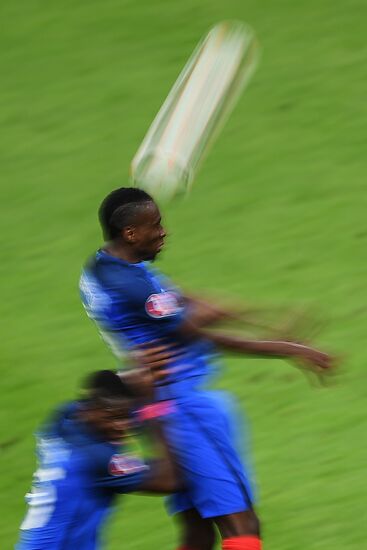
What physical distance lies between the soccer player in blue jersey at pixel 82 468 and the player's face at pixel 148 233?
26.3 inches

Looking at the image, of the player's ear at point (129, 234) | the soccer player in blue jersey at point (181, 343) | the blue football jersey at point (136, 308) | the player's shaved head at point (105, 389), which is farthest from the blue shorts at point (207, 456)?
the player's ear at point (129, 234)

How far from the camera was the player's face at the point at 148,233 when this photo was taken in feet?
20.7

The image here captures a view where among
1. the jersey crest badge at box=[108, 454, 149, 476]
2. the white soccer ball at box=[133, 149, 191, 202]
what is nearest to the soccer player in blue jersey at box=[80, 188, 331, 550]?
the jersey crest badge at box=[108, 454, 149, 476]

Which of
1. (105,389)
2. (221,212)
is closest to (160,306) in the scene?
(105,389)

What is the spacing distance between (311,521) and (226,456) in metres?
1.42

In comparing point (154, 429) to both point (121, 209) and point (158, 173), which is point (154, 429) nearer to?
point (121, 209)

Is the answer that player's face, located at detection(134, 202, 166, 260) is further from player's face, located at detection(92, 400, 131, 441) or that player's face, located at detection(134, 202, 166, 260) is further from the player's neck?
player's face, located at detection(92, 400, 131, 441)

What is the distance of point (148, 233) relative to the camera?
6.30 metres

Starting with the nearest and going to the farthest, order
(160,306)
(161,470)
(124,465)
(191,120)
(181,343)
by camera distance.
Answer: (124,465) → (161,470) → (160,306) → (181,343) → (191,120)

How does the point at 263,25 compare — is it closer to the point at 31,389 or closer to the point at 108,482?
the point at 31,389

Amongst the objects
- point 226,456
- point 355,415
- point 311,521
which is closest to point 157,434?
point 226,456

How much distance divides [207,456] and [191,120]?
9.48ft

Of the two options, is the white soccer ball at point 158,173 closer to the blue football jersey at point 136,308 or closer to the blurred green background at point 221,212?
the blurred green background at point 221,212

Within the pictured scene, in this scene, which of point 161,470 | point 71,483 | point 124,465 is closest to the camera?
point 71,483
